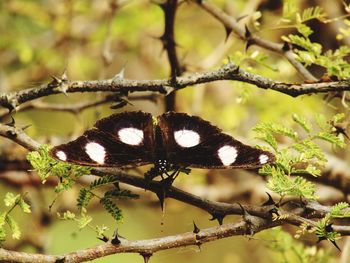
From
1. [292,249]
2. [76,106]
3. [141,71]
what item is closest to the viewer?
[292,249]

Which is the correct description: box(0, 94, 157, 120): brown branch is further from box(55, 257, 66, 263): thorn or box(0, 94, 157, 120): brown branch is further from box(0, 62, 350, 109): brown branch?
box(55, 257, 66, 263): thorn

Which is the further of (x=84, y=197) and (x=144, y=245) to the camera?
(x=84, y=197)

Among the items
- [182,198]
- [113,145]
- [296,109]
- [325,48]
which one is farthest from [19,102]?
[325,48]

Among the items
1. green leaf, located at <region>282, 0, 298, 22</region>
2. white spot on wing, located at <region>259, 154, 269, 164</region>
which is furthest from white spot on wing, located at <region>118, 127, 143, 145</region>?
green leaf, located at <region>282, 0, 298, 22</region>

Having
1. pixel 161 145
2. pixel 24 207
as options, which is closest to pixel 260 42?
pixel 161 145

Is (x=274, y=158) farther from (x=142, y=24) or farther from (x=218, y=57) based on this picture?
(x=142, y=24)

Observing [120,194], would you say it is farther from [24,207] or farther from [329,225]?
[329,225]

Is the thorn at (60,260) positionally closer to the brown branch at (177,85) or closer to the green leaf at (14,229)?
the green leaf at (14,229)
